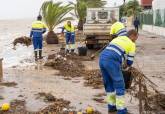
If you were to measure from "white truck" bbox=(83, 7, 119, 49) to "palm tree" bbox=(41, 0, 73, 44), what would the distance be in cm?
599

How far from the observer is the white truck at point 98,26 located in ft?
78.7

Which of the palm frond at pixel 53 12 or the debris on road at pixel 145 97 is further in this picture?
the palm frond at pixel 53 12

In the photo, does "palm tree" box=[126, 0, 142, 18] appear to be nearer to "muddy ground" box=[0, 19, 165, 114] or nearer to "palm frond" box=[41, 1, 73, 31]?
"palm frond" box=[41, 1, 73, 31]

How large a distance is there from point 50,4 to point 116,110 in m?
23.3

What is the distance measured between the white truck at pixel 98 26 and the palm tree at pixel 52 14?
5990 millimetres

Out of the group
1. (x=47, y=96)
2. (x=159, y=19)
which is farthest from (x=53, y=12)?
(x=47, y=96)

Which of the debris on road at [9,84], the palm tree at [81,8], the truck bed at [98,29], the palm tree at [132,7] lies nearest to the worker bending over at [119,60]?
the debris on road at [9,84]

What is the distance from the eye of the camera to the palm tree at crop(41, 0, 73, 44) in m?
32.2

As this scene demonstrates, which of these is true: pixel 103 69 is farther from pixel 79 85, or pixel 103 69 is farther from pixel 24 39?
pixel 24 39

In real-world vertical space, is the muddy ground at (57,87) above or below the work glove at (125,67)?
below

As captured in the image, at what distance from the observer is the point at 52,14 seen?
106 feet

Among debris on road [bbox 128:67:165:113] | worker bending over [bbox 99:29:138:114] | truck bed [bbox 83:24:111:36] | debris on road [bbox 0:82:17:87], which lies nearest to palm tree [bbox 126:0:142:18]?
truck bed [bbox 83:24:111:36]

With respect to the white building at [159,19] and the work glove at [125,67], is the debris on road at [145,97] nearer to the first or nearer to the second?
the work glove at [125,67]

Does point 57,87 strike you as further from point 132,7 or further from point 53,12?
point 132,7
